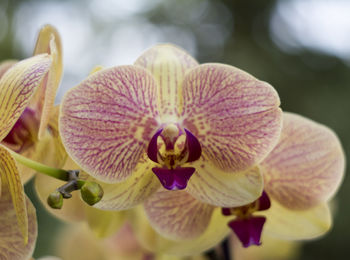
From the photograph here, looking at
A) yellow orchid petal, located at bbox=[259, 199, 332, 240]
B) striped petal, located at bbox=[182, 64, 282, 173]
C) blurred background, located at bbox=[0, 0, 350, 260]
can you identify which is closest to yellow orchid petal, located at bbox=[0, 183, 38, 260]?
striped petal, located at bbox=[182, 64, 282, 173]

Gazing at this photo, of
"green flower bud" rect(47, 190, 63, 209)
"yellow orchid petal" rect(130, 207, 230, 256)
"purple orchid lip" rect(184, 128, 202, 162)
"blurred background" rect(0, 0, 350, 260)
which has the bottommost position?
"blurred background" rect(0, 0, 350, 260)

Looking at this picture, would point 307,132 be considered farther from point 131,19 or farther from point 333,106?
point 131,19

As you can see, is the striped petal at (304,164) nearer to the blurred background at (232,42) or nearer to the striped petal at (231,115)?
the striped petal at (231,115)

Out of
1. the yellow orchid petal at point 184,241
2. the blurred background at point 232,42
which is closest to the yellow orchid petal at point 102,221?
the yellow orchid petal at point 184,241

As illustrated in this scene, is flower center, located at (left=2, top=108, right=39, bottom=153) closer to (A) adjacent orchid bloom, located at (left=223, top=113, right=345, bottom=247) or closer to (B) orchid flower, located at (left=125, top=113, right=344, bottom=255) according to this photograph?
(B) orchid flower, located at (left=125, top=113, right=344, bottom=255)

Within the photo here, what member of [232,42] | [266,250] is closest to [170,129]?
[266,250]

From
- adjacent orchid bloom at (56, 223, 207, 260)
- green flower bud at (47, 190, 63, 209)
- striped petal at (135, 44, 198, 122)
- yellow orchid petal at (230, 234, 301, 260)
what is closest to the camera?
green flower bud at (47, 190, 63, 209)

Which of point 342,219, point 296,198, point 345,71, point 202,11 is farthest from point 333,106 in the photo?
point 296,198
